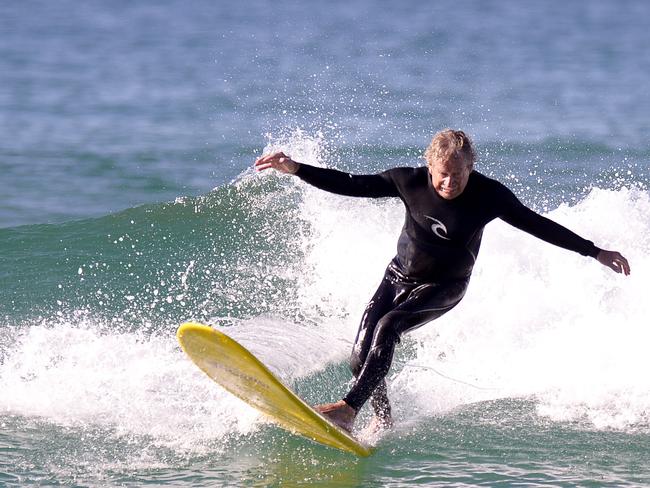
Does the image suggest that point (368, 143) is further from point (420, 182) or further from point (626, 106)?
point (420, 182)

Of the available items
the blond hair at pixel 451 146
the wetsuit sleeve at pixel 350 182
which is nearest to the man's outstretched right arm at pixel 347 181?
the wetsuit sleeve at pixel 350 182

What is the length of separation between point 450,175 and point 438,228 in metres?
0.36

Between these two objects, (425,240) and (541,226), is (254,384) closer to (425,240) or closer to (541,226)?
(425,240)

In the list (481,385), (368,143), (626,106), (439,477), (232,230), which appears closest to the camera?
(439,477)

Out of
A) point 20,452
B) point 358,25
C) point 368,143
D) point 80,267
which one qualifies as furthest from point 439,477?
point 358,25

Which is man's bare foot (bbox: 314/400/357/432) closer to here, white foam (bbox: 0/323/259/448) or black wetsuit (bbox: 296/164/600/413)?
black wetsuit (bbox: 296/164/600/413)

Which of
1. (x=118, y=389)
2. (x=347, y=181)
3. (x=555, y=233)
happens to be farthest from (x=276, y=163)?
(x=118, y=389)

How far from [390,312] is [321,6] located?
143ft

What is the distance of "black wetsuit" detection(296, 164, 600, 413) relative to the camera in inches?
247

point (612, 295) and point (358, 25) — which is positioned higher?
point (358, 25)

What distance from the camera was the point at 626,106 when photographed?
23.1 meters

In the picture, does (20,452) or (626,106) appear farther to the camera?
(626,106)

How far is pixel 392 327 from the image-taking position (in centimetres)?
626

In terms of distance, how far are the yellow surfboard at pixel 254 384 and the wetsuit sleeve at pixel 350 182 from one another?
3.76ft
